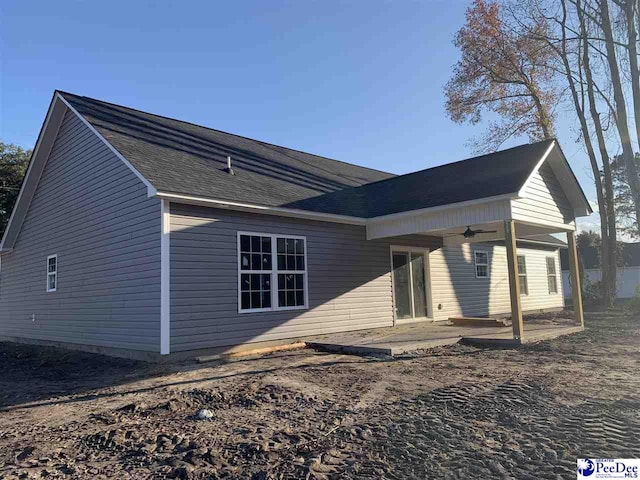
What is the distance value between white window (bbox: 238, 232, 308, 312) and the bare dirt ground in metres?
1.54

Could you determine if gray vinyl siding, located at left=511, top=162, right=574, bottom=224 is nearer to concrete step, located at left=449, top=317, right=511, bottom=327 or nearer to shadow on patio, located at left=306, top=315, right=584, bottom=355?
shadow on patio, located at left=306, top=315, right=584, bottom=355

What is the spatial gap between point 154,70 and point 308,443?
11.1 m

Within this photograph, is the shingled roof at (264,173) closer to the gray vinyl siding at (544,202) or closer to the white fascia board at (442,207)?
the white fascia board at (442,207)

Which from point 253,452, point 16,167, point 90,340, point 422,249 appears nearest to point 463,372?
point 253,452

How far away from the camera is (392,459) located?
368 centimetres

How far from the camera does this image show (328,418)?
15.8 ft

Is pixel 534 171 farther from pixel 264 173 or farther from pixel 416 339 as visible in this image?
pixel 264 173

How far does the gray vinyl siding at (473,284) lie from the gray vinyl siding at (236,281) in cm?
230

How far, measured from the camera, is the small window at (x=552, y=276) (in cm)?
1999

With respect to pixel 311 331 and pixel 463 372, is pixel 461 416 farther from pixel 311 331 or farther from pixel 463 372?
pixel 311 331

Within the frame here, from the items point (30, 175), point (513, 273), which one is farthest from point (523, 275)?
point (30, 175)

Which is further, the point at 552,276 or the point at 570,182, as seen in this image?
the point at 552,276

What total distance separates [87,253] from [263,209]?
4.57 metres

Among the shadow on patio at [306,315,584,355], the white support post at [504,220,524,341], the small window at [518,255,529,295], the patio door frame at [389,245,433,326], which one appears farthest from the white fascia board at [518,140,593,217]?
the small window at [518,255,529,295]
